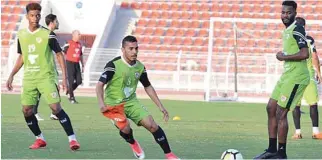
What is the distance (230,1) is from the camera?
34719 mm

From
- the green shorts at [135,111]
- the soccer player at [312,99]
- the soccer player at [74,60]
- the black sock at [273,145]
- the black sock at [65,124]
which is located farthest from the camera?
the soccer player at [74,60]

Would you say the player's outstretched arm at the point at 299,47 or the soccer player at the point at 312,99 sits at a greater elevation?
the player's outstretched arm at the point at 299,47

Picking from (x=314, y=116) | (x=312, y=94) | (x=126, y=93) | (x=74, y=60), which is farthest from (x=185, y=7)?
(x=126, y=93)

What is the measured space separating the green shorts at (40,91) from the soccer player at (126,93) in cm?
114

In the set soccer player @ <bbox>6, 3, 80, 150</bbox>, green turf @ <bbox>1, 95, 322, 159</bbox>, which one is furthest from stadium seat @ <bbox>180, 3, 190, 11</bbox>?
soccer player @ <bbox>6, 3, 80, 150</bbox>

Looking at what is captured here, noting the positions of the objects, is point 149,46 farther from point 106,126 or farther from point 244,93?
point 106,126

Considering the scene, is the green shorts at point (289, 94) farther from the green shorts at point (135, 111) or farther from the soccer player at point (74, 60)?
the soccer player at point (74, 60)

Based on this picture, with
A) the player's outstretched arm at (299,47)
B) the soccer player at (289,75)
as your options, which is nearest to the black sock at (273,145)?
the soccer player at (289,75)

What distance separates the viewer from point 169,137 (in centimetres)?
1300

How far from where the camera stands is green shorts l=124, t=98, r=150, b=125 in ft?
31.7

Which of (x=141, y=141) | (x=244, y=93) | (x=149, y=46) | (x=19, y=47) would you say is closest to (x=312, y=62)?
(x=141, y=141)

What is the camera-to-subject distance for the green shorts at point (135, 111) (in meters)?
9.66

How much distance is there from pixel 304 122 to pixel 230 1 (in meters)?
17.5

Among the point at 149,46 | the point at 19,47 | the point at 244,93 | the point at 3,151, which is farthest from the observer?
the point at 149,46
